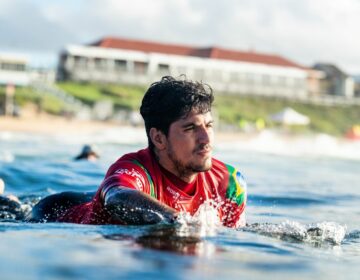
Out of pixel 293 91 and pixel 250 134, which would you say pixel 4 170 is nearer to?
pixel 250 134

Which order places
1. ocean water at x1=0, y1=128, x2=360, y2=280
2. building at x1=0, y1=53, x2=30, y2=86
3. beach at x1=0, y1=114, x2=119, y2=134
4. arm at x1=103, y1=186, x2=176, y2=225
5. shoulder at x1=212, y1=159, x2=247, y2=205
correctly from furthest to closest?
building at x1=0, y1=53, x2=30, y2=86, beach at x1=0, y1=114, x2=119, y2=134, shoulder at x1=212, y1=159, x2=247, y2=205, arm at x1=103, y1=186, x2=176, y2=225, ocean water at x1=0, y1=128, x2=360, y2=280

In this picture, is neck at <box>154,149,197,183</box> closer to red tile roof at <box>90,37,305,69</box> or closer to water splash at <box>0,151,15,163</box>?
water splash at <box>0,151,15,163</box>

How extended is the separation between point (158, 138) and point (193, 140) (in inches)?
10.9

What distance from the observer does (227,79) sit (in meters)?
78.6

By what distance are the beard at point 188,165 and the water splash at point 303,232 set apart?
0.60m

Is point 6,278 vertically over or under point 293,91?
under

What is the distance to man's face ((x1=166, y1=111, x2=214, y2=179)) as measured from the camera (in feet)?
14.2

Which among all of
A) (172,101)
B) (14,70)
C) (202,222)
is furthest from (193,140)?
(14,70)

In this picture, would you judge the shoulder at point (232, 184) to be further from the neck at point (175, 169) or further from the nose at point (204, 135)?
the nose at point (204, 135)

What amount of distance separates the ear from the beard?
62 mm

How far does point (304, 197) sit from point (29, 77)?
5339 cm

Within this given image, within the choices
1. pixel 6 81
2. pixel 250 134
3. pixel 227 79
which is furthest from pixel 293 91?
pixel 6 81

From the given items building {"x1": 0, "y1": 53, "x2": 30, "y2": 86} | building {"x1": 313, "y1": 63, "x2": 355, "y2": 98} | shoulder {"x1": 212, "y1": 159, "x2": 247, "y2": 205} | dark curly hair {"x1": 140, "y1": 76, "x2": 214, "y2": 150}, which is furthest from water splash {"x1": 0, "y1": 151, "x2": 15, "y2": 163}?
building {"x1": 313, "y1": 63, "x2": 355, "y2": 98}

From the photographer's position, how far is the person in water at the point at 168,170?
13.5ft
